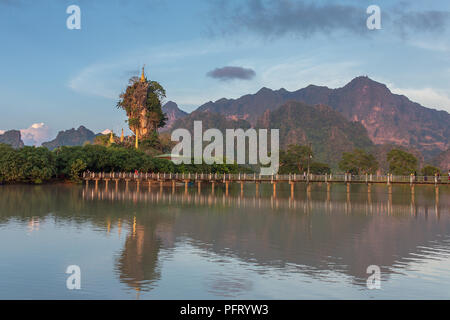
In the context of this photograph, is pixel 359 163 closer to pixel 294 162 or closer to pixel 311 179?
pixel 294 162

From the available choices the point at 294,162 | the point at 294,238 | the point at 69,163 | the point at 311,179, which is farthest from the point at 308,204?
the point at 294,162

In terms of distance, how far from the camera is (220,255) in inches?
722

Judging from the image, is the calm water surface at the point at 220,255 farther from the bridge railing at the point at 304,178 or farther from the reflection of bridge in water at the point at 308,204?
the bridge railing at the point at 304,178

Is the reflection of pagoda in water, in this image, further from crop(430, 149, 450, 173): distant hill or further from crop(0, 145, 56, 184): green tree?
crop(430, 149, 450, 173): distant hill

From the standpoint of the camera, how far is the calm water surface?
1359cm

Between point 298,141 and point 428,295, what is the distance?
603 ft

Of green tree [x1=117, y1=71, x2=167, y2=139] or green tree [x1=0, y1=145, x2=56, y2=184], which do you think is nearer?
green tree [x1=0, y1=145, x2=56, y2=184]

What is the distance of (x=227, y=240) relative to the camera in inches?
869

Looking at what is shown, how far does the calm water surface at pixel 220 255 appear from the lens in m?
13.6

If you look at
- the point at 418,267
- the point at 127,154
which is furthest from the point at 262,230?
the point at 127,154

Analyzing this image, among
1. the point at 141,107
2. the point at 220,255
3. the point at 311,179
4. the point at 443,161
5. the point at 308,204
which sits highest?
the point at 141,107

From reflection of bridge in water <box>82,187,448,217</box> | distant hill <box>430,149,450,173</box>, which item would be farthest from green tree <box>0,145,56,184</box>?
distant hill <box>430,149,450,173</box>
